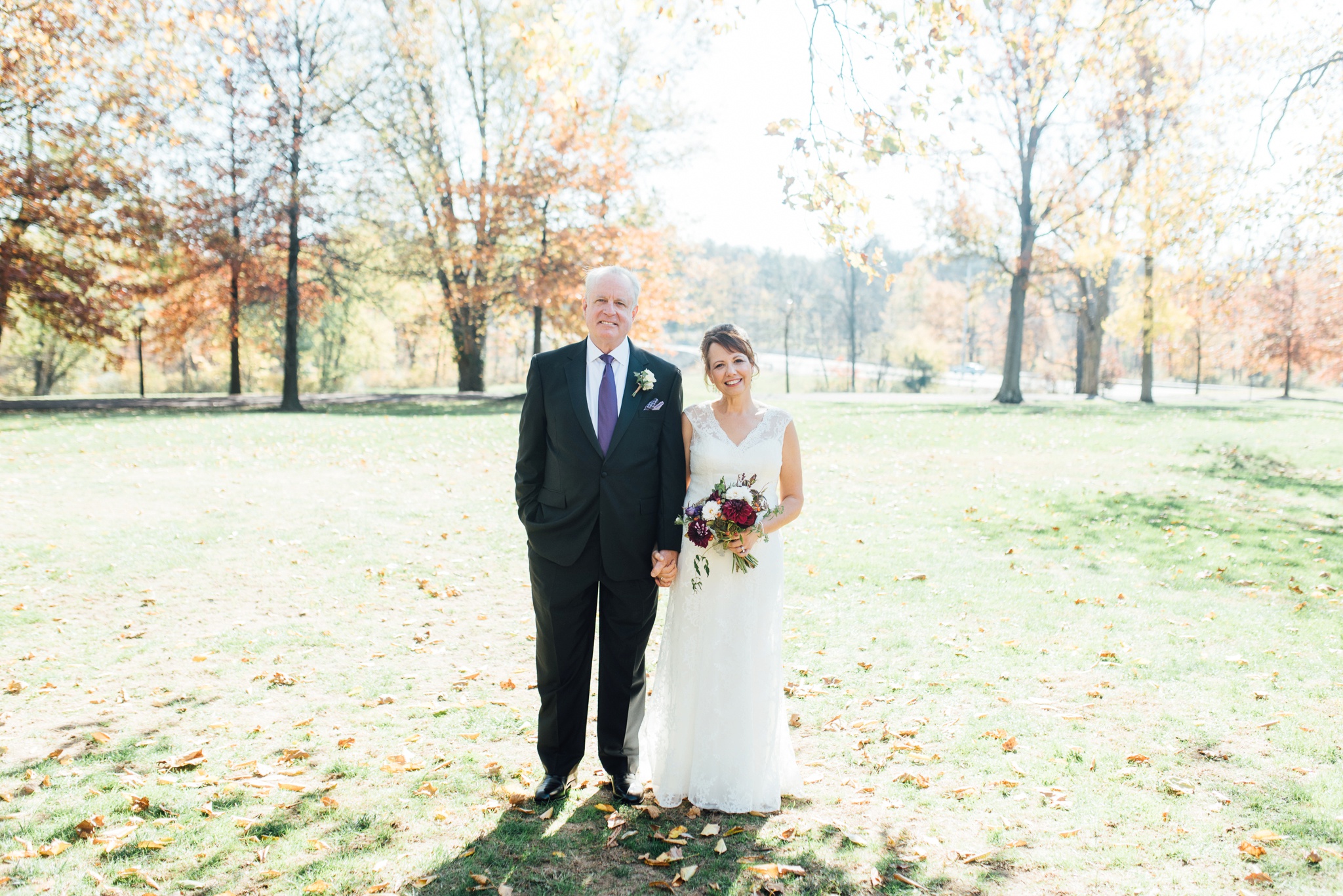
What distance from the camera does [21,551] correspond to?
8727 mm

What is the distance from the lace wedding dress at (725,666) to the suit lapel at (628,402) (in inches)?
15.3

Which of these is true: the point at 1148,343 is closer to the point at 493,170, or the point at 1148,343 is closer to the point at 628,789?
the point at 493,170

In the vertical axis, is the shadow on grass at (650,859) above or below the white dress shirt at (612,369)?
below

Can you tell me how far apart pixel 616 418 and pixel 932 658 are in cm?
352

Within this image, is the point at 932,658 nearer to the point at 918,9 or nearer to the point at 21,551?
the point at 918,9

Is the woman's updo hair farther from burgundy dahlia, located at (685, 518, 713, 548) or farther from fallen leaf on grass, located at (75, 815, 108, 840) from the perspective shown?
fallen leaf on grass, located at (75, 815, 108, 840)

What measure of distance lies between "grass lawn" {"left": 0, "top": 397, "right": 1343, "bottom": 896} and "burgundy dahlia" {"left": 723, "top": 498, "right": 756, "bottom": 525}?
4.67 feet

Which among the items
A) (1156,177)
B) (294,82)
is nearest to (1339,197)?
(1156,177)

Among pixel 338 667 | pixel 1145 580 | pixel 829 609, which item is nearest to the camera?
pixel 338 667

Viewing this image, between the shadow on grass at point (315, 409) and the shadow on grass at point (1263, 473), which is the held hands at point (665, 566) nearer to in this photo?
the shadow on grass at point (1263, 473)

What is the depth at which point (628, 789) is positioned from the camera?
404 cm

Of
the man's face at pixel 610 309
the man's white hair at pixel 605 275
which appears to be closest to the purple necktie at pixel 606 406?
the man's face at pixel 610 309

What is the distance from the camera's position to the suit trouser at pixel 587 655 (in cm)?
392

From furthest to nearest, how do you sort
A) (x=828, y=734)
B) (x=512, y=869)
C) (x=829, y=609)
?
(x=829, y=609), (x=828, y=734), (x=512, y=869)
